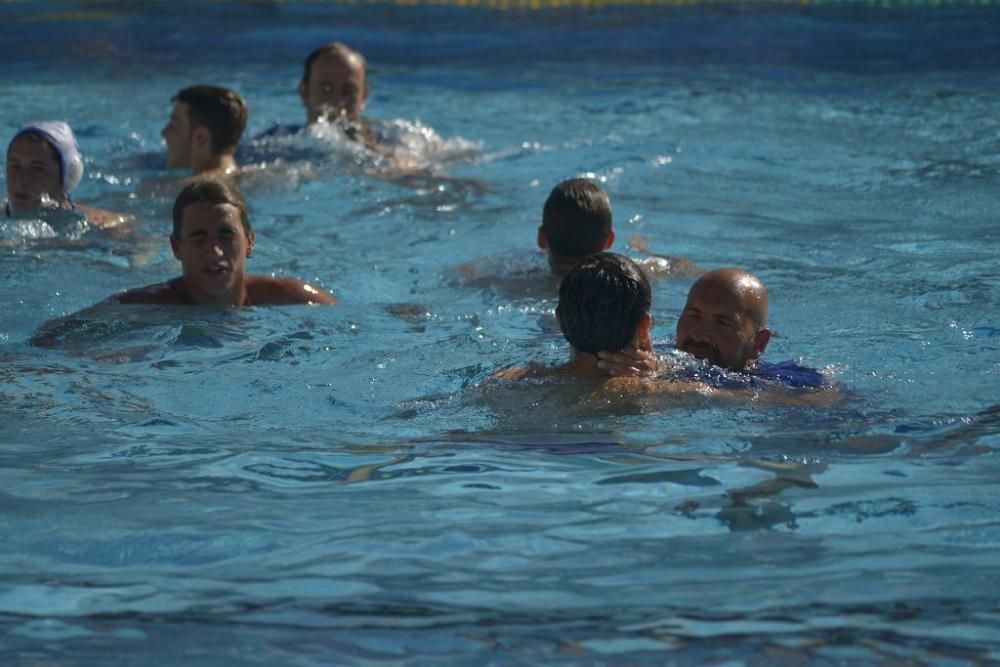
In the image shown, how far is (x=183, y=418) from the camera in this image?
4.98 metres

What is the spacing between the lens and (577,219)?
21.5 feet

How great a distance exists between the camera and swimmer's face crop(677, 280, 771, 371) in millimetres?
5285

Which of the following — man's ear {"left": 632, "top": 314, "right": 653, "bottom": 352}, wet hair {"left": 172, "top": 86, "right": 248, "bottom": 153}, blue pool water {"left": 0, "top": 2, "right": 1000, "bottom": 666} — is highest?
wet hair {"left": 172, "top": 86, "right": 248, "bottom": 153}

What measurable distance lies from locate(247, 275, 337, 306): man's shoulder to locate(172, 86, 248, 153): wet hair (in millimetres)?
Answer: 2542

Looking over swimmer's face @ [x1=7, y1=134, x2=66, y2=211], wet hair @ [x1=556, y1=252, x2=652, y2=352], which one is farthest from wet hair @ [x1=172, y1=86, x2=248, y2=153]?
wet hair @ [x1=556, y1=252, x2=652, y2=352]

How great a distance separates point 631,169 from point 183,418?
5.16 m

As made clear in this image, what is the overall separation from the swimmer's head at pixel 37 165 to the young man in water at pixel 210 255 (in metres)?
1.68

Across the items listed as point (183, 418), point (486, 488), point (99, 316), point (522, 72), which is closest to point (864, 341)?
point (486, 488)

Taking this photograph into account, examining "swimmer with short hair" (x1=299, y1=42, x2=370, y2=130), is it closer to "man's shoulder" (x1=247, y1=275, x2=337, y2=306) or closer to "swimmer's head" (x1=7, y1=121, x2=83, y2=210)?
"swimmer's head" (x1=7, y1=121, x2=83, y2=210)

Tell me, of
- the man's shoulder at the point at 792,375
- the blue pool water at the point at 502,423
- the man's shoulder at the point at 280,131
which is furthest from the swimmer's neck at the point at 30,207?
the man's shoulder at the point at 792,375

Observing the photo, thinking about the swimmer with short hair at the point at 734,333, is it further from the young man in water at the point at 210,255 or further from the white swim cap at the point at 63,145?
the white swim cap at the point at 63,145

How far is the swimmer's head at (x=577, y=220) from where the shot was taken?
6539mm

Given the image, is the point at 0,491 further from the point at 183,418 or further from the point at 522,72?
the point at 522,72

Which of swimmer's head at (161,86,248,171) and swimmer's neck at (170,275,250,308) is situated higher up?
swimmer's head at (161,86,248,171)
